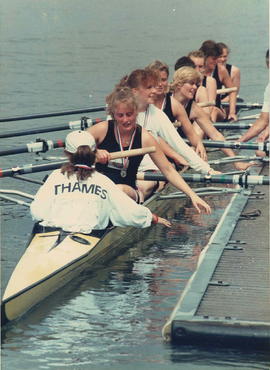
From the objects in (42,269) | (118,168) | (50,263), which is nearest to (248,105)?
(118,168)

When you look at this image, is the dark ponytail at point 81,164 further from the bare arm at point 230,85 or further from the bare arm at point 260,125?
the bare arm at point 230,85

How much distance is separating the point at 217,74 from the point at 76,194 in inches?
366

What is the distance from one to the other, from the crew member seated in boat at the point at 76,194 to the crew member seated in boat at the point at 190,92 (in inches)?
152

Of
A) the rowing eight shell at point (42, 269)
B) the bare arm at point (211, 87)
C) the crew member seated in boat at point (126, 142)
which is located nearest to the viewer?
the rowing eight shell at point (42, 269)

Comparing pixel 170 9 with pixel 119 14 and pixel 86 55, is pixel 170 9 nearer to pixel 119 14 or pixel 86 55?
pixel 119 14

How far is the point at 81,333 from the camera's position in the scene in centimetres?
909

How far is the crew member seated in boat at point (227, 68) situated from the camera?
18.9 metres

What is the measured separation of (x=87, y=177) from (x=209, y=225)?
126 inches

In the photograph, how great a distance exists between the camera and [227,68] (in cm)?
1983

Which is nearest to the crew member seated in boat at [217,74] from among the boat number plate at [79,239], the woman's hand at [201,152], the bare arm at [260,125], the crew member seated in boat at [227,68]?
the crew member seated in boat at [227,68]

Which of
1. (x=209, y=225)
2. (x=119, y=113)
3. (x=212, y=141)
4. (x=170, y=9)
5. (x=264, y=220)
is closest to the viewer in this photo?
(x=119, y=113)

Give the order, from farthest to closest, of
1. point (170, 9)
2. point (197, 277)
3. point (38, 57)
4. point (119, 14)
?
point (170, 9) → point (119, 14) → point (38, 57) → point (197, 277)

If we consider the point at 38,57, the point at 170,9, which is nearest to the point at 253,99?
the point at 38,57

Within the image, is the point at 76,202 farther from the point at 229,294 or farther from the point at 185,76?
the point at 185,76
